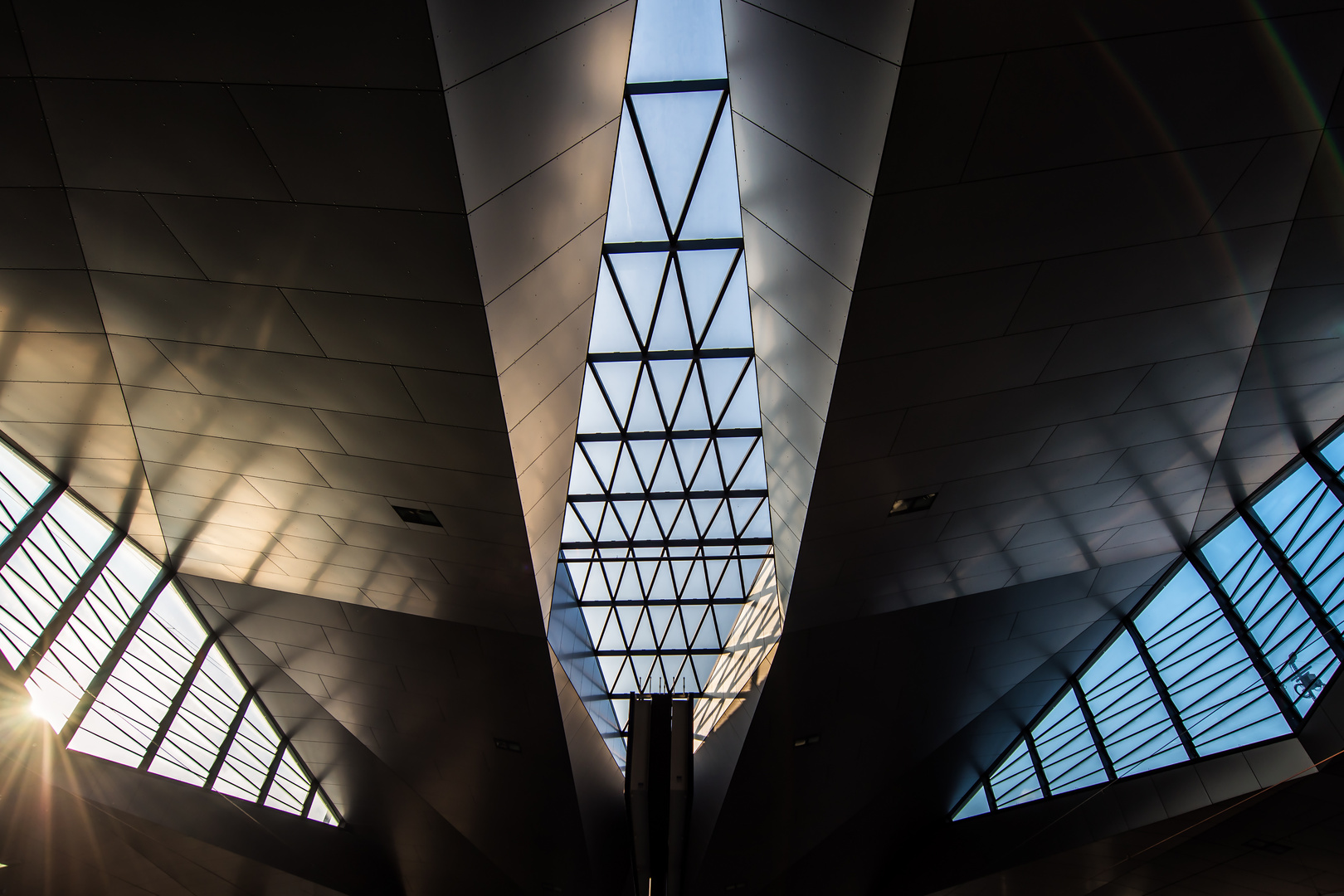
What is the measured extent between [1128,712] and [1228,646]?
5778 mm

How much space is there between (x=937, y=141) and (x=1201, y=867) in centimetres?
2612

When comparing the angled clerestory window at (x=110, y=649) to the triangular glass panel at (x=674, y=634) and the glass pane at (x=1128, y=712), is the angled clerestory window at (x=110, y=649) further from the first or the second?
the glass pane at (x=1128, y=712)

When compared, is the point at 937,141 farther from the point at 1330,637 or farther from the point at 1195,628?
the point at 1195,628

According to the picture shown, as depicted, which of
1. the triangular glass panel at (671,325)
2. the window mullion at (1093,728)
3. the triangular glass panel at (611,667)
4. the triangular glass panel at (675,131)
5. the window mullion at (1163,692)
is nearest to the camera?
the triangular glass panel at (675,131)

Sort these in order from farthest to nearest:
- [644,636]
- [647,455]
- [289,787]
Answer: [644,636] → [289,787] → [647,455]

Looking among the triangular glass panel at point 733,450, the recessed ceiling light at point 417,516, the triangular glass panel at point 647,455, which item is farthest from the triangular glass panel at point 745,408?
the recessed ceiling light at point 417,516

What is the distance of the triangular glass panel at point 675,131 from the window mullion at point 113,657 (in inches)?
814

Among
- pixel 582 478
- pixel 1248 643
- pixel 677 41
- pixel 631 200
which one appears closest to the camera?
pixel 677 41

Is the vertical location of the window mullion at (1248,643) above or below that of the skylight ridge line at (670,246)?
below

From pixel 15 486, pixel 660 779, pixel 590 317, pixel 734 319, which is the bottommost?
pixel 660 779

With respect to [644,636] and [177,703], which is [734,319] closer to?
[644,636]

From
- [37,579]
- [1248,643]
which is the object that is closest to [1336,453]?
[1248,643]

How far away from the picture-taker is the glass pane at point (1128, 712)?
78.8 ft

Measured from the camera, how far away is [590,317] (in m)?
17.5
